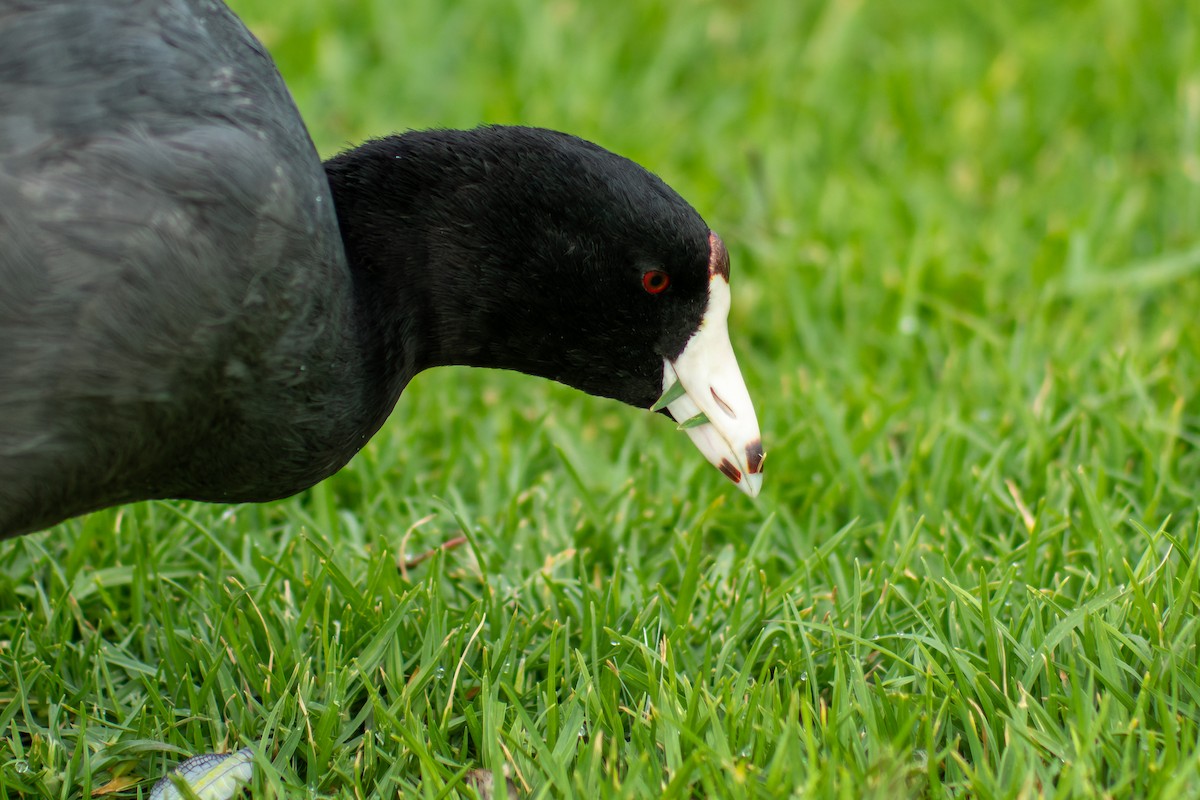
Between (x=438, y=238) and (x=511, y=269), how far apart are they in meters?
0.13

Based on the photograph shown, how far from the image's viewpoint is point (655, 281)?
7.97 feet

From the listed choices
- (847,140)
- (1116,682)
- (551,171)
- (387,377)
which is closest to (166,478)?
(387,377)

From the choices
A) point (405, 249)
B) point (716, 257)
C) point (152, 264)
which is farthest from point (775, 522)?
point (152, 264)

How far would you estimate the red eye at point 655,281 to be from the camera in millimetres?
2414

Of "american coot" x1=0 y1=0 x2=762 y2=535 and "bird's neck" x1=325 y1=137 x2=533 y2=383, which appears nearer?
"american coot" x1=0 y1=0 x2=762 y2=535

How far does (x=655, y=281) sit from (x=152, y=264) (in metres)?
0.82

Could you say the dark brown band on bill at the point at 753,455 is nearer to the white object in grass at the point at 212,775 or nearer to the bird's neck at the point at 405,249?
the bird's neck at the point at 405,249

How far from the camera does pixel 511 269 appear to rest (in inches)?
95.7

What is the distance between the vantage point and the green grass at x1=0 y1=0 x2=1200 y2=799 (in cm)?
234

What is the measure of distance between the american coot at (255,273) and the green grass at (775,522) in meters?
0.40

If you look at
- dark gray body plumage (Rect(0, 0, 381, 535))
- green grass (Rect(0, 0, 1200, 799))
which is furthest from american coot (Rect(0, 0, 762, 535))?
green grass (Rect(0, 0, 1200, 799))

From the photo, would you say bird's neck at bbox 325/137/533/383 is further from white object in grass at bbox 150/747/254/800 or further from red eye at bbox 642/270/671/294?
white object in grass at bbox 150/747/254/800

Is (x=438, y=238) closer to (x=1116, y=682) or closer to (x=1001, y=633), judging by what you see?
A: (x=1001, y=633)

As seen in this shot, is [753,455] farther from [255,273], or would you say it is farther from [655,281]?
[255,273]
